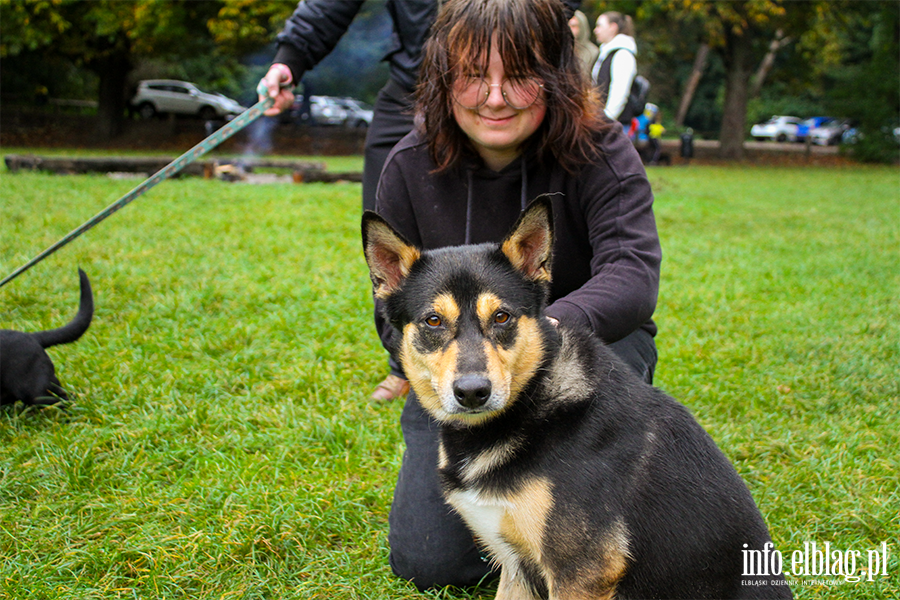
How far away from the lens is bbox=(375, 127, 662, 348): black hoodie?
272cm

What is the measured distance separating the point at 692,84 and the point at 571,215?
163ft

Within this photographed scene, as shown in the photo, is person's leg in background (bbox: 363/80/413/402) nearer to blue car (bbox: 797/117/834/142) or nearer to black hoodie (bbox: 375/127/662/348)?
black hoodie (bbox: 375/127/662/348)

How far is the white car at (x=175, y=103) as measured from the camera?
30781 mm

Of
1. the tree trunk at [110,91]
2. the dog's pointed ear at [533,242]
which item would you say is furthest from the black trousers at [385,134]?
the tree trunk at [110,91]

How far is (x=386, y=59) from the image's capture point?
14.1ft

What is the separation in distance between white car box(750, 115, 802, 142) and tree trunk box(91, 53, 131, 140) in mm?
40394

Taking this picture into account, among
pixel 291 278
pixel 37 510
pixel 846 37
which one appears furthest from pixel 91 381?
pixel 846 37

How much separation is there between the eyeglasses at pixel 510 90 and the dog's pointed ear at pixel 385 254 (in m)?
0.87

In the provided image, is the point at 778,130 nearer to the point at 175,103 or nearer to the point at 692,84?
the point at 692,84

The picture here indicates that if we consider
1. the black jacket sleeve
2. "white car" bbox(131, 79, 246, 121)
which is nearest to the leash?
the black jacket sleeve

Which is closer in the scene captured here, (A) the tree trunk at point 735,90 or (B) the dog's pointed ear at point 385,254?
(B) the dog's pointed ear at point 385,254

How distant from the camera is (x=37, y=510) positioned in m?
3.09

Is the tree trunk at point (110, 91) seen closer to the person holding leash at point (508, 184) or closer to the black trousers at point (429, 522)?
the person holding leash at point (508, 184)

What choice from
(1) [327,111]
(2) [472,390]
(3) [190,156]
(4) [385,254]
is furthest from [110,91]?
(2) [472,390]
